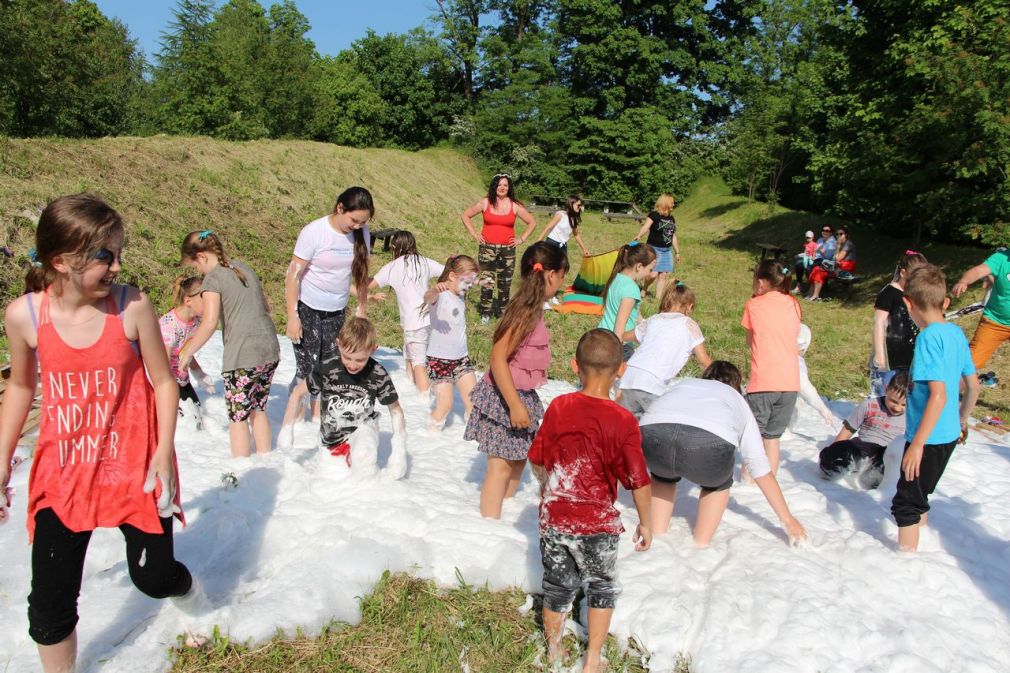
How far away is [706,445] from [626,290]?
217 cm

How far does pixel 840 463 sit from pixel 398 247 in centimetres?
421

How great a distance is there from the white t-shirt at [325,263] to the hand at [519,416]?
223 centimetres

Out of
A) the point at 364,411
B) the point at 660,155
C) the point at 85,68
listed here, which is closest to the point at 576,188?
the point at 660,155

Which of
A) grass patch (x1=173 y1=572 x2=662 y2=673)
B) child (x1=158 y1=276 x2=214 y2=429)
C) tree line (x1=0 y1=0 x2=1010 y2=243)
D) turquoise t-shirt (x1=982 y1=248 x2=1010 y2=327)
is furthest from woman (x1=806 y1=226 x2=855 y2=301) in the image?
grass patch (x1=173 y1=572 x2=662 y2=673)

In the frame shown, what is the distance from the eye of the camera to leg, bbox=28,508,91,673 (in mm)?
2533

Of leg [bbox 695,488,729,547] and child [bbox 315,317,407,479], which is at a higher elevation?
child [bbox 315,317,407,479]

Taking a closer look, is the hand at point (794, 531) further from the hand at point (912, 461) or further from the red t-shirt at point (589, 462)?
the red t-shirt at point (589, 462)

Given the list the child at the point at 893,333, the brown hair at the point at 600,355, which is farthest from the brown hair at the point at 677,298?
the brown hair at the point at 600,355

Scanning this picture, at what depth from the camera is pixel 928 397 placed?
385cm

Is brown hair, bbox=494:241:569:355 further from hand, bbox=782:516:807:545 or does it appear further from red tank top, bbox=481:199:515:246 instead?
red tank top, bbox=481:199:515:246

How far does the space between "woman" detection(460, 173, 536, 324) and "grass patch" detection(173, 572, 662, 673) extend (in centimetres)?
600

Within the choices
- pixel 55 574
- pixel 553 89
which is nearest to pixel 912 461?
pixel 55 574

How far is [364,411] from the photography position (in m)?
4.58

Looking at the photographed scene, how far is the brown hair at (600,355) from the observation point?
3125mm
